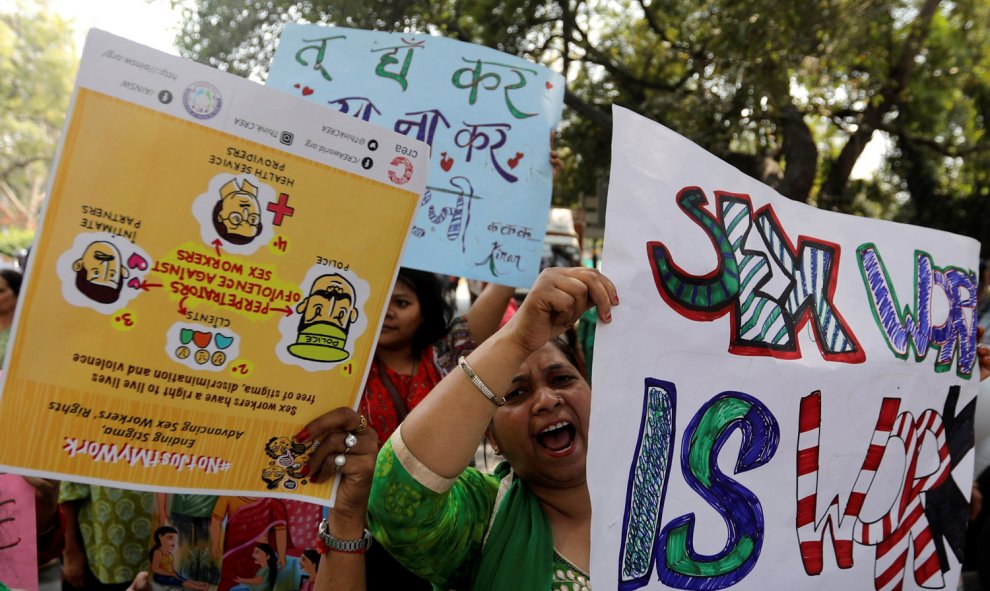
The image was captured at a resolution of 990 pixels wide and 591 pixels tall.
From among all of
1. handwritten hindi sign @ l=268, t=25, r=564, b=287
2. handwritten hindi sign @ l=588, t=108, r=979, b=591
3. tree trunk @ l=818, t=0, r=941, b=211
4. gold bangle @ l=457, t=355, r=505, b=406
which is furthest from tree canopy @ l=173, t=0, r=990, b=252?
gold bangle @ l=457, t=355, r=505, b=406

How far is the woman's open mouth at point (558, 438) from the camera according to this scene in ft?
5.13

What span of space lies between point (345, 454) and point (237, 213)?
47 cm

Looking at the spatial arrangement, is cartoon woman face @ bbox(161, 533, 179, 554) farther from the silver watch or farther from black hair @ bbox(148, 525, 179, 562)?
the silver watch

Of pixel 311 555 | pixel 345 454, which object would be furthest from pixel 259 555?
pixel 345 454

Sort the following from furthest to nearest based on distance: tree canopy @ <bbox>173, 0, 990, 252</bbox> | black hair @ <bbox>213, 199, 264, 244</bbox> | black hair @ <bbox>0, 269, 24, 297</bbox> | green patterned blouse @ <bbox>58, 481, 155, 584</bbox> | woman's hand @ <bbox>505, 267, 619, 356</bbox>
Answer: tree canopy @ <bbox>173, 0, 990, 252</bbox> < black hair @ <bbox>0, 269, 24, 297</bbox> < green patterned blouse @ <bbox>58, 481, 155, 584</bbox> < woman's hand @ <bbox>505, 267, 619, 356</bbox> < black hair @ <bbox>213, 199, 264, 244</bbox>

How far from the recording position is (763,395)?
1.53 metres

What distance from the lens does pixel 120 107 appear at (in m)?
1.09

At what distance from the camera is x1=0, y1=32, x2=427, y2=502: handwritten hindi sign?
109 cm

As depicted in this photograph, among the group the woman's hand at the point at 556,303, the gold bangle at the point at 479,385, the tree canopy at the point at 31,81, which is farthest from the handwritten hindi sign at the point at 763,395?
the tree canopy at the point at 31,81

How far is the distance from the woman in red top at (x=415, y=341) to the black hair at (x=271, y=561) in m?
0.42

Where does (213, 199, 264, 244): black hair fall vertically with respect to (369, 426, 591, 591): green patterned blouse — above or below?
above

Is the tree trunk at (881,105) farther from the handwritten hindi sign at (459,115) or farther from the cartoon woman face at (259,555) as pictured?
the cartoon woman face at (259,555)

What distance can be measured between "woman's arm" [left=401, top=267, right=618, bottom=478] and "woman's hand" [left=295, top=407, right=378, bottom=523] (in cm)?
12

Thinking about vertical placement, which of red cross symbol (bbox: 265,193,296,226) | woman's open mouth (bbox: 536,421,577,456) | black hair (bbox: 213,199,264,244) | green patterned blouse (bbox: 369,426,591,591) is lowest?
green patterned blouse (bbox: 369,426,591,591)
